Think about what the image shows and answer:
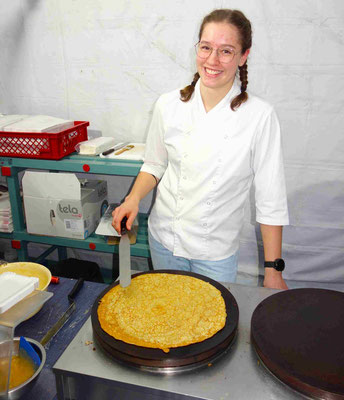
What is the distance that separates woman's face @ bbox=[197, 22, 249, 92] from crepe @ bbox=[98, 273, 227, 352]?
0.66 meters

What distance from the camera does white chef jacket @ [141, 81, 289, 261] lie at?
47.9 inches

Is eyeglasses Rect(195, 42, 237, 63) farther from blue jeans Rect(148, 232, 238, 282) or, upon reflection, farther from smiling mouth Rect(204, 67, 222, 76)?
blue jeans Rect(148, 232, 238, 282)

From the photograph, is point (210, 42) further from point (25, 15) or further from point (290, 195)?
point (25, 15)

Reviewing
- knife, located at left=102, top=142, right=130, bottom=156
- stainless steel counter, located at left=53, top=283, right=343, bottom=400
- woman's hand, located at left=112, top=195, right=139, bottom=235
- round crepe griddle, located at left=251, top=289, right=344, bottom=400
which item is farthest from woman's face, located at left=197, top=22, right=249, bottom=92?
knife, located at left=102, top=142, right=130, bottom=156

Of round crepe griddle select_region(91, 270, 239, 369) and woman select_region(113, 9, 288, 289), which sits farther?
woman select_region(113, 9, 288, 289)

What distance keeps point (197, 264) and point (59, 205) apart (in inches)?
40.4

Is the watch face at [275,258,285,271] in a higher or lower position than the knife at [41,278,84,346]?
higher

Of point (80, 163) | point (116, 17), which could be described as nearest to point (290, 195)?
point (80, 163)

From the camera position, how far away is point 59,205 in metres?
2.06

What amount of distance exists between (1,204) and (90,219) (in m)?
0.58

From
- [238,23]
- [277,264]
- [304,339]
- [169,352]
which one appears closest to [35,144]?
[238,23]

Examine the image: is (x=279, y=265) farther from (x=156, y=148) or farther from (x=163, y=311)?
(x=156, y=148)

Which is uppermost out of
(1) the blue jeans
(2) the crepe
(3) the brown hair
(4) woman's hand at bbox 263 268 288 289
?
(3) the brown hair

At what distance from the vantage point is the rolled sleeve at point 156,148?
141 cm
